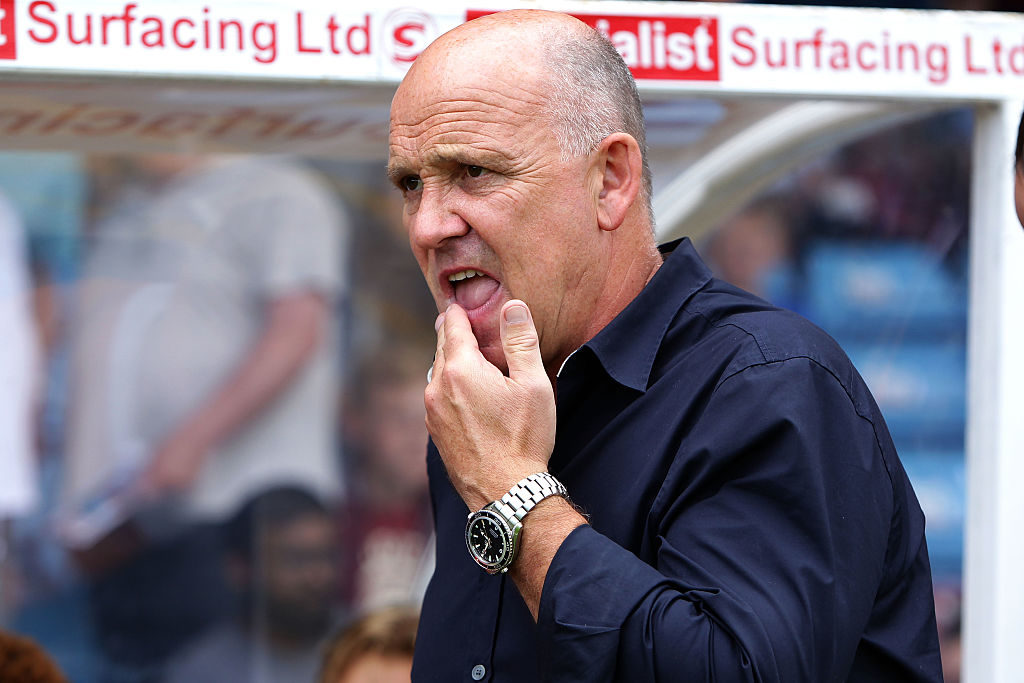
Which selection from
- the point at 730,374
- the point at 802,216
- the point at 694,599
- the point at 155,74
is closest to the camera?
the point at 694,599

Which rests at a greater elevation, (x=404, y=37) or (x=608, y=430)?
(x=404, y=37)

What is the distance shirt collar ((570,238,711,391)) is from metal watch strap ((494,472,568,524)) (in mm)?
218

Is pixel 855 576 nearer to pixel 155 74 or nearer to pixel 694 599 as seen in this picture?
pixel 694 599

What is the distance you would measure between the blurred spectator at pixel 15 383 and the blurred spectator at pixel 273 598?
745 mm

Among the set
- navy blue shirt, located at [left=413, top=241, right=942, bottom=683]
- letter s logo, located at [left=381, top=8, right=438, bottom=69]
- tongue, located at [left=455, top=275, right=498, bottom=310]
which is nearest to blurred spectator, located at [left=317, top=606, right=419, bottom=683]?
navy blue shirt, located at [left=413, top=241, right=942, bottom=683]

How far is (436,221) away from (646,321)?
312mm

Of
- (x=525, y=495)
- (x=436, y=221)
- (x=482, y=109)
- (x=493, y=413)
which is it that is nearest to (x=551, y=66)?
(x=482, y=109)

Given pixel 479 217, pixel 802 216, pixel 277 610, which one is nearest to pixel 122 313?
pixel 277 610

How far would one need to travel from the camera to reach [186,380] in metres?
4.73

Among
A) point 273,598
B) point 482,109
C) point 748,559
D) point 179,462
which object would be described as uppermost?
point 482,109

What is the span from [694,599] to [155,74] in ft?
3.38

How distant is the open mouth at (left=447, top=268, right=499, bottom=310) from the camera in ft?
5.38

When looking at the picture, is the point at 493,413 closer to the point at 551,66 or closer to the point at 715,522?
the point at 715,522

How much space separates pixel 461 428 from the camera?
1500 mm
